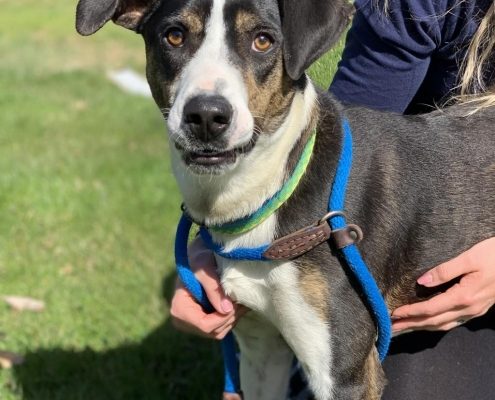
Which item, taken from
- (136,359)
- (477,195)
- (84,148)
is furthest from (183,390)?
(84,148)

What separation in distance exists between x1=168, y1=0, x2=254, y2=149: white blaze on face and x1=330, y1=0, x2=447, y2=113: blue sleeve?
0.76m

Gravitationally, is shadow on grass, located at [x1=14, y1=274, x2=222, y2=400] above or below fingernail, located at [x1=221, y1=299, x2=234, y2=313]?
below

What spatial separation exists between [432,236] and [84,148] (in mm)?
4764

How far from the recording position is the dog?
8.31 feet

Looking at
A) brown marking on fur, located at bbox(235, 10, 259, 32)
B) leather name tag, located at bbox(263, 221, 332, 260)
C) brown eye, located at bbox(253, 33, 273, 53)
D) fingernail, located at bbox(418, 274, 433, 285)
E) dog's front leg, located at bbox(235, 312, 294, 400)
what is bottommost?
dog's front leg, located at bbox(235, 312, 294, 400)

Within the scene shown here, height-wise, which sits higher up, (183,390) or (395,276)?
(395,276)

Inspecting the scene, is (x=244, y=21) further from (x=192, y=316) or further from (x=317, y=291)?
(x=192, y=316)

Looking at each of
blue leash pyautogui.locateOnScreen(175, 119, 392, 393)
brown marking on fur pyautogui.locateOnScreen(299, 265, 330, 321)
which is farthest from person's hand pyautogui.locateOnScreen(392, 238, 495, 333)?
brown marking on fur pyautogui.locateOnScreen(299, 265, 330, 321)

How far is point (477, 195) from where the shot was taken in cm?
287

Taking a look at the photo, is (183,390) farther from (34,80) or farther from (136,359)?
(34,80)

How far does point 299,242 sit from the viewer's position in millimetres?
2592

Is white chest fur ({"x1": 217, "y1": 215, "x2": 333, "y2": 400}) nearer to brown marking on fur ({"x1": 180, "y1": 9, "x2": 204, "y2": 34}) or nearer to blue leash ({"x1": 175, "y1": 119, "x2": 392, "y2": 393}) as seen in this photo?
blue leash ({"x1": 175, "y1": 119, "x2": 392, "y2": 393})

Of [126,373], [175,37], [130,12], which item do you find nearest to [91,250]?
[126,373]

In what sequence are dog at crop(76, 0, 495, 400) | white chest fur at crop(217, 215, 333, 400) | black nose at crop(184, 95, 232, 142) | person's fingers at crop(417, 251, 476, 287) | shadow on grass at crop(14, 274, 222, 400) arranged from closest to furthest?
black nose at crop(184, 95, 232, 142)
dog at crop(76, 0, 495, 400)
white chest fur at crop(217, 215, 333, 400)
person's fingers at crop(417, 251, 476, 287)
shadow on grass at crop(14, 274, 222, 400)
